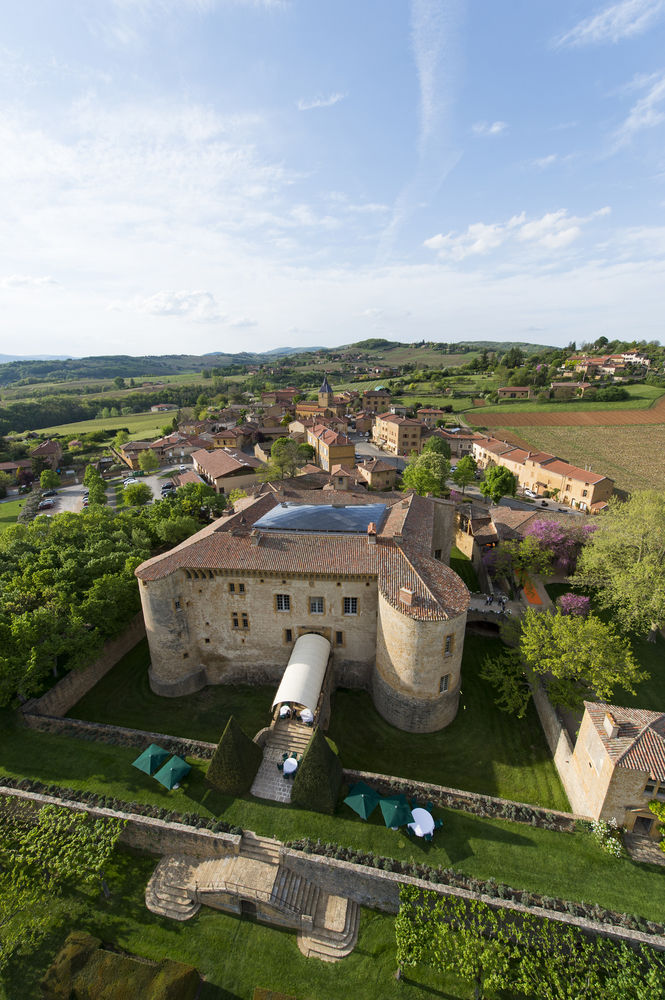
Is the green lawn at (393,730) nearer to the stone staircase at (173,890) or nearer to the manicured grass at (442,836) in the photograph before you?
the manicured grass at (442,836)

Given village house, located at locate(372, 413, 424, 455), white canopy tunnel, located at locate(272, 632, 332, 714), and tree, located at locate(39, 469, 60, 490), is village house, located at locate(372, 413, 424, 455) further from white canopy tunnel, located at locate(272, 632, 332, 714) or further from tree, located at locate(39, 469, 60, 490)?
tree, located at locate(39, 469, 60, 490)

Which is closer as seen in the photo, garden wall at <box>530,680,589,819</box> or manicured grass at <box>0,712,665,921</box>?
manicured grass at <box>0,712,665,921</box>

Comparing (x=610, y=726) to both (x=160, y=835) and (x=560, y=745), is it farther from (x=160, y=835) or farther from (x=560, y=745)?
(x=160, y=835)

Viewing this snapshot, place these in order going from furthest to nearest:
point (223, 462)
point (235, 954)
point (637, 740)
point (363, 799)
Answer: point (223, 462)
point (363, 799)
point (637, 740)
point (235, 954)

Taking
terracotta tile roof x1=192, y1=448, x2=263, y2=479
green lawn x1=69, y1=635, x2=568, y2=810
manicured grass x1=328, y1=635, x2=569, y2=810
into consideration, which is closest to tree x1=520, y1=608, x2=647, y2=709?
manicured grass x1=328, y1=635, x2=569, y2=810

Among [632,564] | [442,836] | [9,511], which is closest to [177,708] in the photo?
[442,836]

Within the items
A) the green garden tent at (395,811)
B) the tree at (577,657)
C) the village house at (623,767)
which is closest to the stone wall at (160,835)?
the green garden tent at (395,811)
